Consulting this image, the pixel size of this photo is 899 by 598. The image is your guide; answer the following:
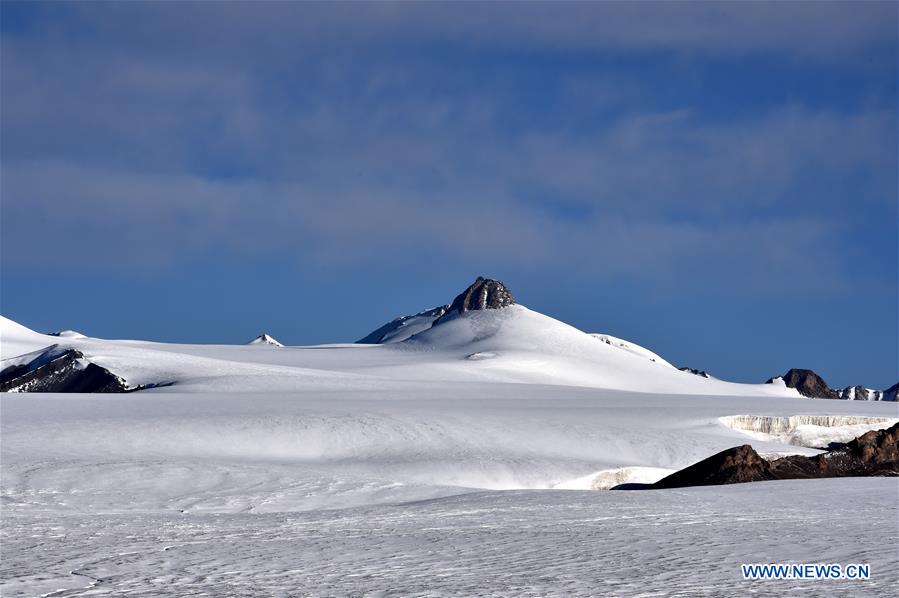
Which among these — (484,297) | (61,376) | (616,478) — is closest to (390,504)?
(616,478)

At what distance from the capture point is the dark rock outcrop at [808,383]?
112625 mm

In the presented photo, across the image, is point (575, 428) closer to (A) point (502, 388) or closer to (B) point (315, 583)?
(A) point (502, 388)

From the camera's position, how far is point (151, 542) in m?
13.0

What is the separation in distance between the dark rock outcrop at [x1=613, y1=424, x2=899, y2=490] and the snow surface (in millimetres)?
2008

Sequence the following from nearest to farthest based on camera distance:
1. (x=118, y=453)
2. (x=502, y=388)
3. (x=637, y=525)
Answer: (x=637, y=525) → (x=118, y=453) → (x=502, y=388)

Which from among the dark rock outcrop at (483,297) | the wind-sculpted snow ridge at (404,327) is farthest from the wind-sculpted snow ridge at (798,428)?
the wind-sculpted snow ridge at (404,327)

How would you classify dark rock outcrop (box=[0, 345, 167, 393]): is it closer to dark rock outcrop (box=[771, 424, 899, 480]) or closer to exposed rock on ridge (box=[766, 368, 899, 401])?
dark rock outcrop (box=[771, 424, 899, 480])

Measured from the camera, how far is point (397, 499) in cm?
1962

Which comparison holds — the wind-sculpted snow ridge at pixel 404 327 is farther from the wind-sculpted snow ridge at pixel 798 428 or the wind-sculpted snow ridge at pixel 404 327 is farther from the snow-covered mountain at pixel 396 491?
the wind-sculpted snow ridge at pixel 798 428

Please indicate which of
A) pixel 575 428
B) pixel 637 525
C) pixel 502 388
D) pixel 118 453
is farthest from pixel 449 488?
pixel 502 388

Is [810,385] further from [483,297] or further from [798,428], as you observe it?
[798,428]

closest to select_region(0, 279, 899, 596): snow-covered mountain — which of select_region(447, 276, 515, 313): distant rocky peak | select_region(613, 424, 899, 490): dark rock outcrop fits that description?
select_region(613, 424, 899, 490): dark rock outcrop

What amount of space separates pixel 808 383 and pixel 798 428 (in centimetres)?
8122

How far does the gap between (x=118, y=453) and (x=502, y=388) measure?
25.0 meters
